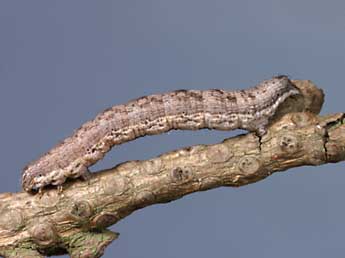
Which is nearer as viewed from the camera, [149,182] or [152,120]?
[149,182]

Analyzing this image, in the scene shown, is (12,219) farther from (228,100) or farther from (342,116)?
(342,116)

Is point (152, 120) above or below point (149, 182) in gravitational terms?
above

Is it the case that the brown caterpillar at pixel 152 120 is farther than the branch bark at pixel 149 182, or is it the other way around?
the brown caterpillar at pixel 152 120

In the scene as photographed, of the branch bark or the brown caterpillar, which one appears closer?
the branch bark

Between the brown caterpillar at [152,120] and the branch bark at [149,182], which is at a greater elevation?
the brown caterpillar at [152,120]

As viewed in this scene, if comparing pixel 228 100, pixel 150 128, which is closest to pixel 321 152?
pixel 228 100
